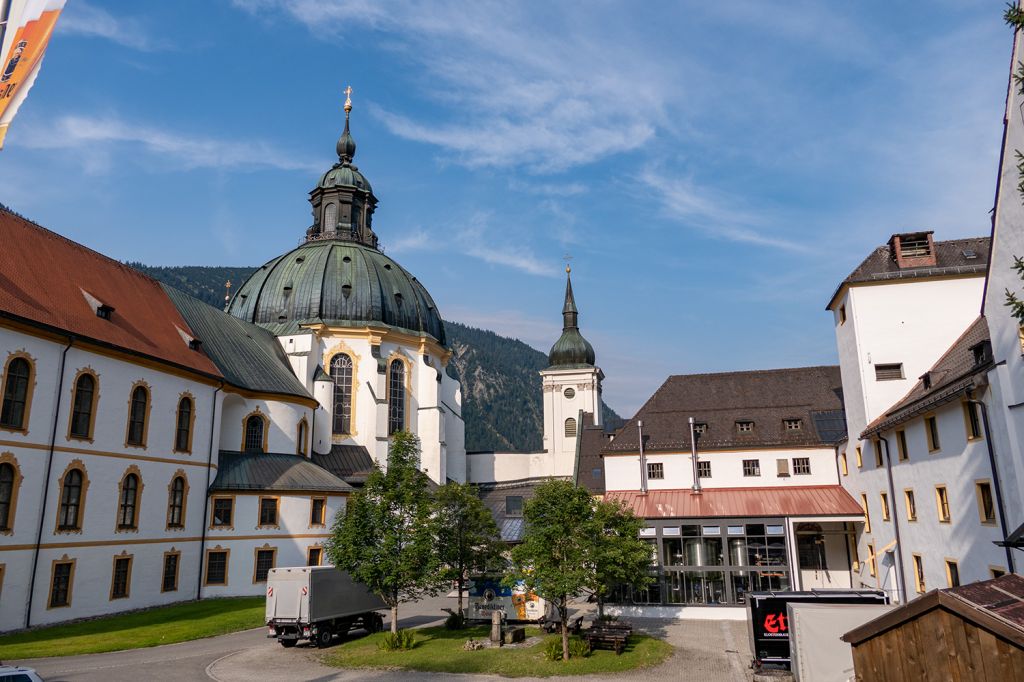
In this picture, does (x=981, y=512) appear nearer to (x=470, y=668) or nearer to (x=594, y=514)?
(x=594, y=514)

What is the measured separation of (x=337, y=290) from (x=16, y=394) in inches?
1233

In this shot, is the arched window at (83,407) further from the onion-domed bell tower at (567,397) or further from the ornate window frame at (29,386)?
the onion-domed bell tower at (567,397)

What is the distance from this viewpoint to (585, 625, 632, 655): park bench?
24.9 metres

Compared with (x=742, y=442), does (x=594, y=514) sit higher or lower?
lower

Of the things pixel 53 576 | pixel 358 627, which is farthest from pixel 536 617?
pixel 53 576

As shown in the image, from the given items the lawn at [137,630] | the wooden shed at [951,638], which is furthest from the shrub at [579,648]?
the wooden shed at [951,638]

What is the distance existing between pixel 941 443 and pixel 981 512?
294 centimetres

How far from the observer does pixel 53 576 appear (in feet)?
96.8

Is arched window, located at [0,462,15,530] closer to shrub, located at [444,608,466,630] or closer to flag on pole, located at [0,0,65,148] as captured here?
shrub, located at [444,608,466,630]

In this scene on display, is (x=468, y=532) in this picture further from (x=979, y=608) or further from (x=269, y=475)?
(x=979, y=608)

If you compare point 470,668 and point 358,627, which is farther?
point 358,627

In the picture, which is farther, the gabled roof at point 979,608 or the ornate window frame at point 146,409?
the ornate window frame at point 146,409

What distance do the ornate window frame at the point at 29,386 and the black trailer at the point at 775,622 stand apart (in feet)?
91.1

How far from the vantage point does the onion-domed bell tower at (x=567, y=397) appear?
73750 mm
